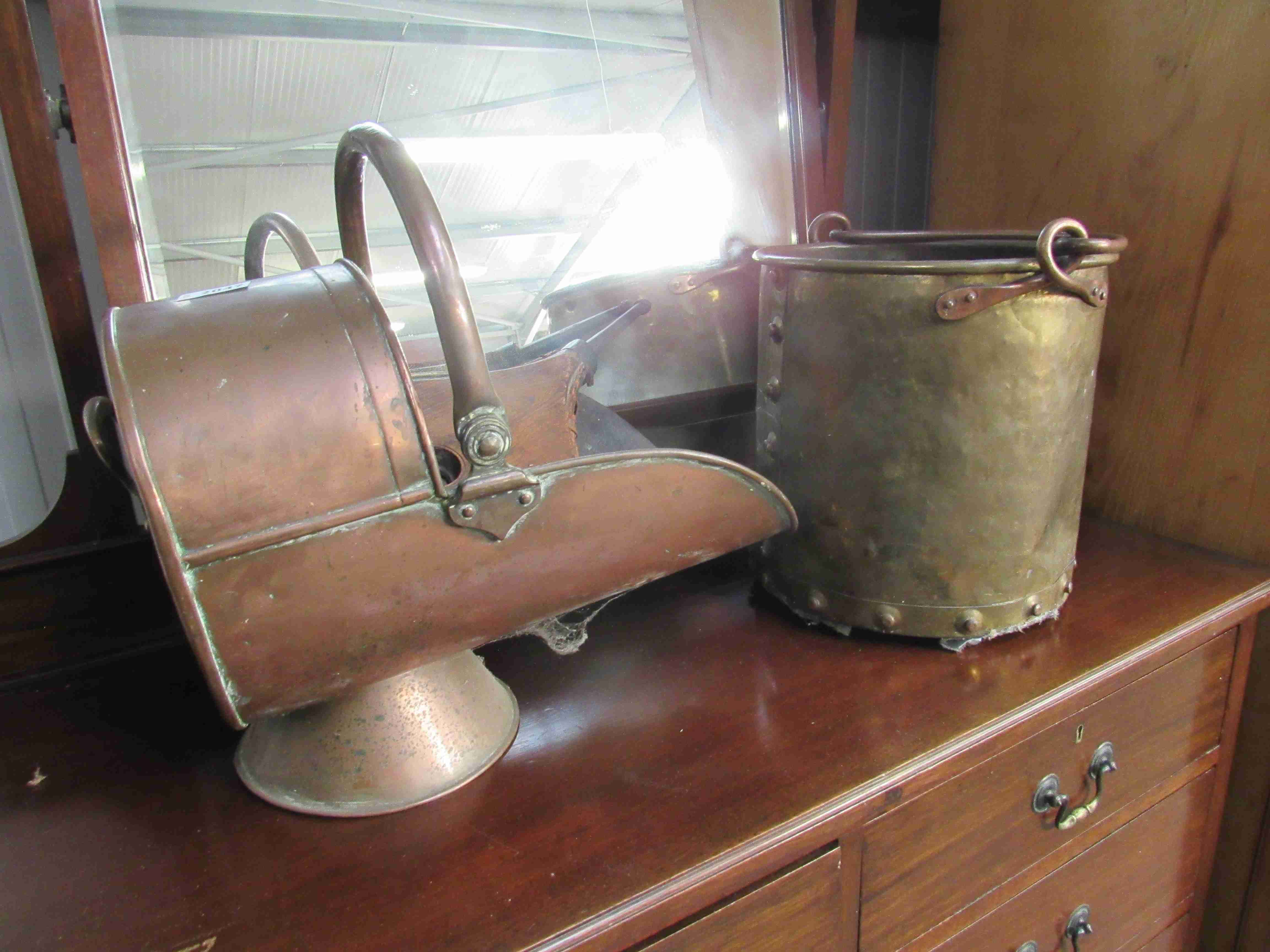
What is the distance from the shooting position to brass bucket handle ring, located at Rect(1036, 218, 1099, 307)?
2.29 ft

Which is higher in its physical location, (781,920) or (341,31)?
(341,31)

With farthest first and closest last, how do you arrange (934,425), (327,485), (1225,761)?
(1225,761)
(934,425)
(327,485)

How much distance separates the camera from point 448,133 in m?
1.01

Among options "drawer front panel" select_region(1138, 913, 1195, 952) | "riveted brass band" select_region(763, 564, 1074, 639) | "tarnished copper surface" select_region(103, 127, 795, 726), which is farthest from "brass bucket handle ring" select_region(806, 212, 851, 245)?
"drawer front panel" select_region(1138, 913, 1195, 952)

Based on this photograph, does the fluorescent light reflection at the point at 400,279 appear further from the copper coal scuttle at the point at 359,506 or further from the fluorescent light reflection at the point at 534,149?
the copper coal scuttle at the point at 359,506

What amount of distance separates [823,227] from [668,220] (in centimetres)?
22

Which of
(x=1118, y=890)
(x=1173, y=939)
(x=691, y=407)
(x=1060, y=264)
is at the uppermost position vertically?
(x=1060, y=264)

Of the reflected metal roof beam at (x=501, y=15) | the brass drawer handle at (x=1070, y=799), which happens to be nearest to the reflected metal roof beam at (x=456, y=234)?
the reflected metal roof beam at (x=501, y=15)

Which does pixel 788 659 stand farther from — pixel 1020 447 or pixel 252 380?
pixel 252 380

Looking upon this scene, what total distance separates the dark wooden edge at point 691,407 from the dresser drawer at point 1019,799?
0.55m

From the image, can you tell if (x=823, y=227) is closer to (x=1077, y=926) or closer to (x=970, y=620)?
(x=970, y=620)

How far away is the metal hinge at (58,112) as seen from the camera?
763 mm

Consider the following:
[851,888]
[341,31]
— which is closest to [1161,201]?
[851,888]

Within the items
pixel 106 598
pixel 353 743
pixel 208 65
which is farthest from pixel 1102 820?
pixel 208 65
